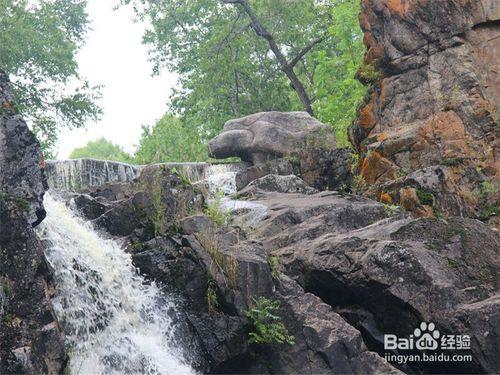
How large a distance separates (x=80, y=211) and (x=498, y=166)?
341 inches

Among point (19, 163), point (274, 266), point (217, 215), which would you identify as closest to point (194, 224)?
point (217, 215)

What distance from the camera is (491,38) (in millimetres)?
15656

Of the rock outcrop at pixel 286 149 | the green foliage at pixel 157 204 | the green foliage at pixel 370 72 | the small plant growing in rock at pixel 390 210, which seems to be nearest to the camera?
the green foliage at pixel 157 204

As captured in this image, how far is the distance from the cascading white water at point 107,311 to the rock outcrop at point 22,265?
2.11 feet

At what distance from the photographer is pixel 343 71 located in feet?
94.2

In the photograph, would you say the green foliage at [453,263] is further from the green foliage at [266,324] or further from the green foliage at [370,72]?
the green foliage at [370,72]

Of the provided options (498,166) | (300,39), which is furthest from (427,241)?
(300,39)

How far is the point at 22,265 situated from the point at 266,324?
308 cm

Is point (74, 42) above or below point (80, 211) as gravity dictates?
above

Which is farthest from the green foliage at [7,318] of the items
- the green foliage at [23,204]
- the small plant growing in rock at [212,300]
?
the small plant growing in rock at [212,300]

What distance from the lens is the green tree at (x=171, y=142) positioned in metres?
30.8

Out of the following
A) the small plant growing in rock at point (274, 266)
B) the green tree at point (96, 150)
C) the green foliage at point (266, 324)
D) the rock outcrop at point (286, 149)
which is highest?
the green tree at point (96, 150)

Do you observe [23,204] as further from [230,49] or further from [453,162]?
[230,49]

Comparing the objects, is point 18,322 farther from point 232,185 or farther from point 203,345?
point 232,185
